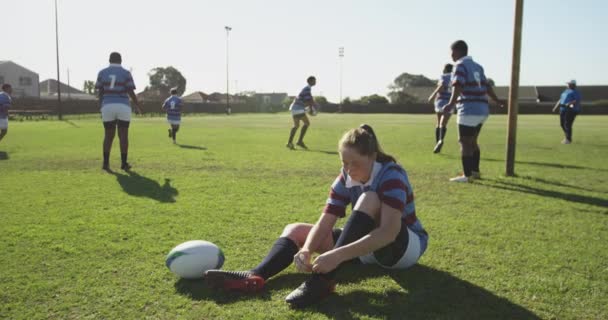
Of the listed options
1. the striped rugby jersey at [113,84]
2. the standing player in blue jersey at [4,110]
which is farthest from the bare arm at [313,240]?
the standing player in blue jersey at [4,110]

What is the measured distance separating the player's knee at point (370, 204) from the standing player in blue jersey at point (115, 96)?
288 inches

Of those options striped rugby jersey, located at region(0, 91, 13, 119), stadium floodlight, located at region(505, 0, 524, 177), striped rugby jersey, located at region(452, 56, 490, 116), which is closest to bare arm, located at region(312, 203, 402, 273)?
striped rugby jersey, located at region(452, 56, 490, 116)

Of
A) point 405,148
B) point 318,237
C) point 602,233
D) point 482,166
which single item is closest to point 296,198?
point 318,237

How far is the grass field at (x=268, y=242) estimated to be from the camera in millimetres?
3018

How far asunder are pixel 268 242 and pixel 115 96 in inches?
249

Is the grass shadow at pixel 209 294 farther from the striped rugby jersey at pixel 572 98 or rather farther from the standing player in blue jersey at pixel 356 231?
the striped rugby jersey at pixel 572 98

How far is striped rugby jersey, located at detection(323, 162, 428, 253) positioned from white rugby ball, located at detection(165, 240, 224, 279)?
1.01 meters

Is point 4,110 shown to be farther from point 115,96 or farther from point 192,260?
point 192,260

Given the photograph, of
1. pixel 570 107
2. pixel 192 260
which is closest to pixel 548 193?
pixel 192 260

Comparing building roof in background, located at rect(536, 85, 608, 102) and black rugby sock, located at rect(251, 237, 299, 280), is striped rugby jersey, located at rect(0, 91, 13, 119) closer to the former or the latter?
black rugby sock, located at rect(251, 237, 299, 280)

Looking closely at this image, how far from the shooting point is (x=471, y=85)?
7.86m

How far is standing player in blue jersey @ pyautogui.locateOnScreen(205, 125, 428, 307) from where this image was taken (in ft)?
9.56

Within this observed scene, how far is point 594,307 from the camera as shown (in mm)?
2994

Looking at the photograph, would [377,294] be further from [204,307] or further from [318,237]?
[204,307]
